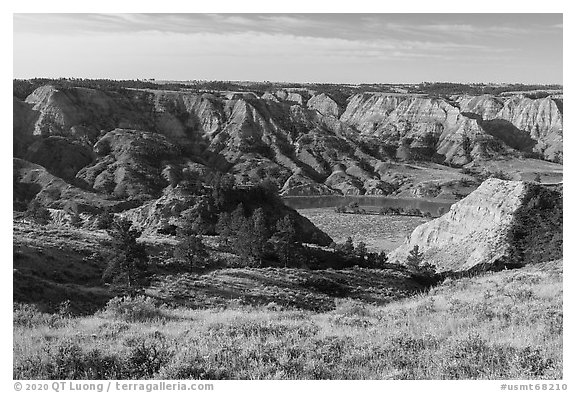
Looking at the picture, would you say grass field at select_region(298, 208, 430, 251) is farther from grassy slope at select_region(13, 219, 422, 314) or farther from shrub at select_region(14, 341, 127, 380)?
shrub at select_region(14, 341, 127, 380)

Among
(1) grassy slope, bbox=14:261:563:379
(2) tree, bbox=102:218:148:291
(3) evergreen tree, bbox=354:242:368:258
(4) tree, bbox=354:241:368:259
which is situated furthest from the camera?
(3) evergreen tree, bbox=354:242:368:258

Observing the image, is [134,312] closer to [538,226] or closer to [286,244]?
[286,244]

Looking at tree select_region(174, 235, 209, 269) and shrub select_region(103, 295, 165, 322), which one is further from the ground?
shrub select_region(103, 295, 165, 322)

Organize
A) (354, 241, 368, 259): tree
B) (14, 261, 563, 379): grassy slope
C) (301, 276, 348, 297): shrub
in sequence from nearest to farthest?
(14, 261, 563, 379): grassy slope, (301, 276, 348, 297): shrub, (354, 241, 368, 259): tree

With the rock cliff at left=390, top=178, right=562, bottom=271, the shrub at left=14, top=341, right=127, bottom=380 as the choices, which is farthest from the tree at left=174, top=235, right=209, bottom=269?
the shrub at left=14, top=341, right=127, bottom=380

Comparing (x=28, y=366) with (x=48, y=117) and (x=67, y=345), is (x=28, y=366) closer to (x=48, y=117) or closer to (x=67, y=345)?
(x=67, y=345)

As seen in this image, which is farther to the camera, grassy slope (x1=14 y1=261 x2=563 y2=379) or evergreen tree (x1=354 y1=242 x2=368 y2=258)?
evergreen tree (x1=354 y1=242 x2=368 y2=258)
